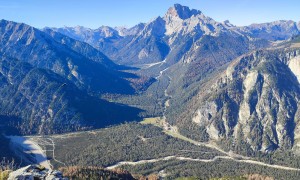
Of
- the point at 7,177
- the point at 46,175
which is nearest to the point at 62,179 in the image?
the point at 46,175

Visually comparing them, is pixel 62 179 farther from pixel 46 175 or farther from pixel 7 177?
pixel 7 177

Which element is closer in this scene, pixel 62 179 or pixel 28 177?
pixel 28 177

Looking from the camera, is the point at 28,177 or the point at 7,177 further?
the point at 7,177
